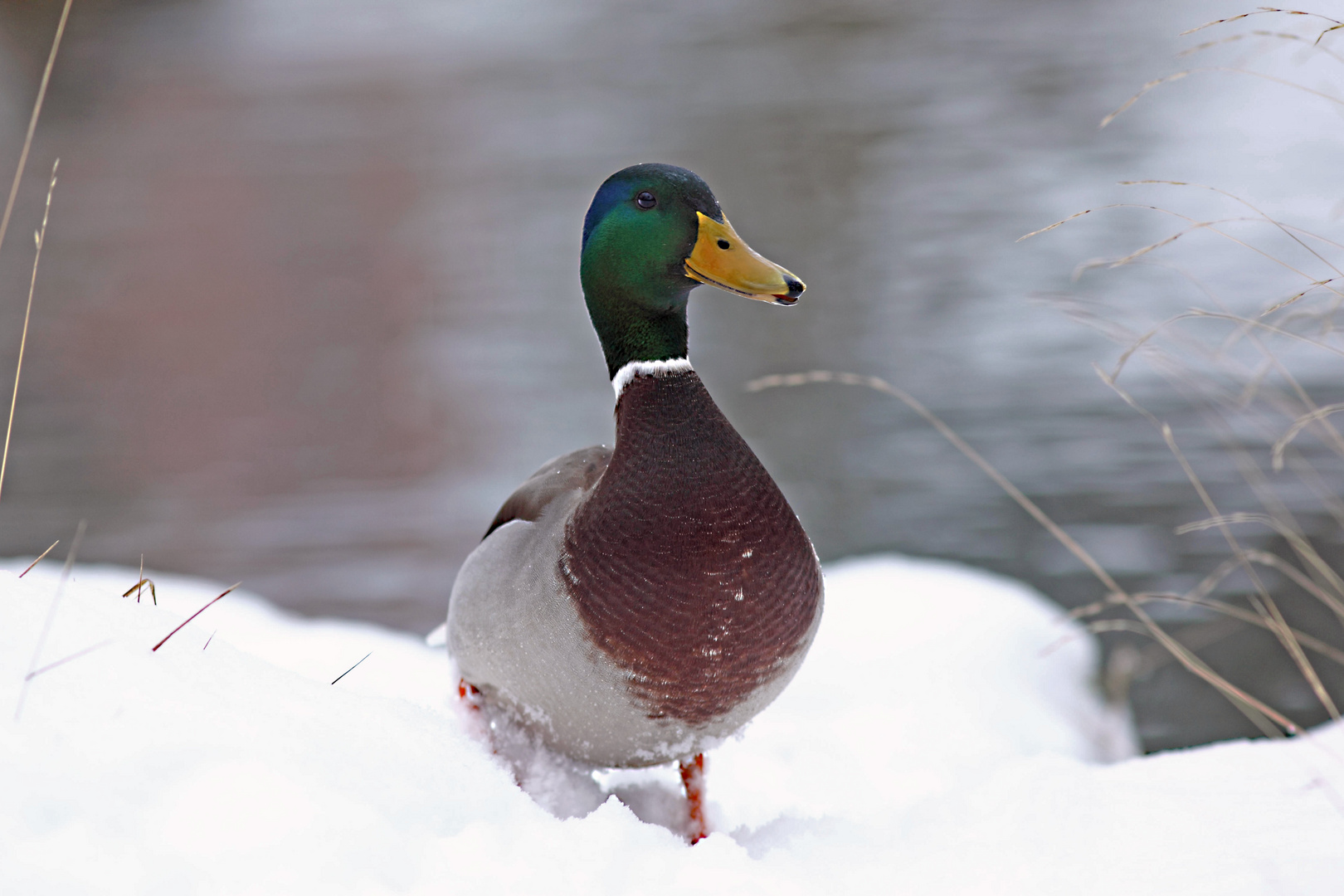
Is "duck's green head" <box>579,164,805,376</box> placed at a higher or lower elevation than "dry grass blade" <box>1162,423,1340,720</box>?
higher

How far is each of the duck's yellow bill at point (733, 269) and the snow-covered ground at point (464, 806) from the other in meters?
0.90

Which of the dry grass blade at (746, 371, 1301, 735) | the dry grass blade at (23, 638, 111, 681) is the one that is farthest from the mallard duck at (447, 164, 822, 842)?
the dry grass blade at (23, 638, 111, 681)

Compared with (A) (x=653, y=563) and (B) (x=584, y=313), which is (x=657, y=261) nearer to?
(A) (x=653, y=563)

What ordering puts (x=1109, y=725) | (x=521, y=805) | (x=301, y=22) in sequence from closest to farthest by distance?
(x=521, y=805)
(x=1109, y=725)
(x=301, y=22)

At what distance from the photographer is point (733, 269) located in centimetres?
214

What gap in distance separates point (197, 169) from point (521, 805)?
15399mm

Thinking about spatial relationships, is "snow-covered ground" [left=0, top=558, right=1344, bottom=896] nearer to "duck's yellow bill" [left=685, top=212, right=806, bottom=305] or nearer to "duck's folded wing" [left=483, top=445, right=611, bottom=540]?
"duck's folded wing" [left=483, top=445, right=611, bottom=540]

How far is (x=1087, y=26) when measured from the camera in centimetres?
2039

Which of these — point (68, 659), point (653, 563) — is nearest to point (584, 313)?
point (653, 563)

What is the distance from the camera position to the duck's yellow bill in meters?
2.12

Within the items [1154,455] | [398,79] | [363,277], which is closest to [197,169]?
[363,277]

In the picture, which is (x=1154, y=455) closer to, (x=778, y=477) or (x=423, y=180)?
(x=778, y=477)

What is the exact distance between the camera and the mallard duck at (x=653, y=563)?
1.98 meters

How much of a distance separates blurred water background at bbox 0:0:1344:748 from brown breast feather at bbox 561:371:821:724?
2.78ft
